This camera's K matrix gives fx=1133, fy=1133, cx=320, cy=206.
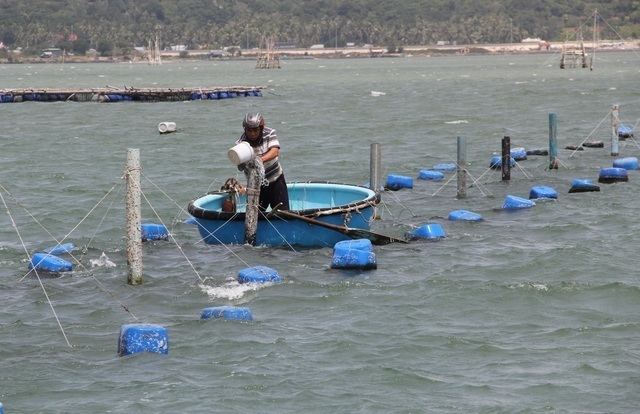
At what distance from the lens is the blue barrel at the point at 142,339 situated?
43.2ft

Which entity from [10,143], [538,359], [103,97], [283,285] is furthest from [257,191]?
[103,97]

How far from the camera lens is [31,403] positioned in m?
12.1

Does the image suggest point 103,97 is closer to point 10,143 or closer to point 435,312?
point 10,143

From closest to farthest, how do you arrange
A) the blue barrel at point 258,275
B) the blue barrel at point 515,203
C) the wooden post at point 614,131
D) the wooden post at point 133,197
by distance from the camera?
the wooden post at point 133,197
the blue barrel at point 258,275
the blue barrel at point 515,203
the wooden post at point 614,131

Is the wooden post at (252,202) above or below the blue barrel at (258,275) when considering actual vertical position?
above

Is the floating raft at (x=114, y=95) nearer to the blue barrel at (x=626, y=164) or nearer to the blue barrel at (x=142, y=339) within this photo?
the blue barrel at (x=626, y=164)

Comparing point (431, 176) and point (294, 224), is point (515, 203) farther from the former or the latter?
point (294, 224)

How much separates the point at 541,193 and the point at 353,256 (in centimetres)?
797

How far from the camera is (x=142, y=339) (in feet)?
43.2

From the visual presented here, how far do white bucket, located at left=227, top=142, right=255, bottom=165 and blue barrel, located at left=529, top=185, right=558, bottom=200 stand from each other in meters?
8.75

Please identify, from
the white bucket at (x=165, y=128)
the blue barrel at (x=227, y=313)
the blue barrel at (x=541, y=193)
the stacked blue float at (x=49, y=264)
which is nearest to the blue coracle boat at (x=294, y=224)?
the stacked blue float at (x=49, y=264)

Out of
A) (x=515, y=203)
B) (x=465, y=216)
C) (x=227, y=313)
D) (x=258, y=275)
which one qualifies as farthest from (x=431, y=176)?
(x=227, y=313)

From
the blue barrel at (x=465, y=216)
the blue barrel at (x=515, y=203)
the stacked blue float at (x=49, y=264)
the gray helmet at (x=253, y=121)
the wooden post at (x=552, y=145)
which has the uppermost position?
the gray helmet at (x=253, y=121)

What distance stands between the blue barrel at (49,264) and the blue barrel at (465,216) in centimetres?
766
